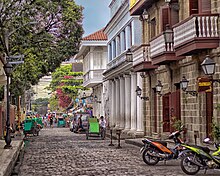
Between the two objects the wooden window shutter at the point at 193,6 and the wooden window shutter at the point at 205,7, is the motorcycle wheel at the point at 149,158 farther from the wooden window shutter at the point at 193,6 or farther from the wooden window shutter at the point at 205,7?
the wooden window shutter at the point at 193,6

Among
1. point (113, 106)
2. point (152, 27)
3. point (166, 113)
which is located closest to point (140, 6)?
point (152, 27)

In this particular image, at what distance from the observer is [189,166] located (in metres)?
13.9

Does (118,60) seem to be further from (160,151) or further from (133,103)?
(160,151)

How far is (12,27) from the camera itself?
1159 inches

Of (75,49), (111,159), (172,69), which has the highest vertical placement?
(75,49)

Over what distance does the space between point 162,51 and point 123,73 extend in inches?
561

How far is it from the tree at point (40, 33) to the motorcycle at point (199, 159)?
55.3 feet

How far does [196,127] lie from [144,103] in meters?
9.77

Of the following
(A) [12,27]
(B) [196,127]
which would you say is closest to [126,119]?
(A) [12,27]

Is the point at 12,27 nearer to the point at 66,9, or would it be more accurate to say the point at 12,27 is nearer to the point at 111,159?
the point at 66,9

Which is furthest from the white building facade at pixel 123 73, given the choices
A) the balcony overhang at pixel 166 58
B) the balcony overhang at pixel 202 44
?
the balcony overhang at pixel 202 44

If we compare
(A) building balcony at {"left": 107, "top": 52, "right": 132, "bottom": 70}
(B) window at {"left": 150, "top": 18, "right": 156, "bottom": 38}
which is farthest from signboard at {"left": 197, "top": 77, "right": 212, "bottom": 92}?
(A) building balcony at {"left": 107, "top": 52, "right": 132, "bottom": 70}

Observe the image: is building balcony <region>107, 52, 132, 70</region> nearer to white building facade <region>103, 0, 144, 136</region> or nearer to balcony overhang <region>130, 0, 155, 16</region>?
white building facade <region>103, 0, 144, 136</region>

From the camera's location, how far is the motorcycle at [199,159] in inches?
526
